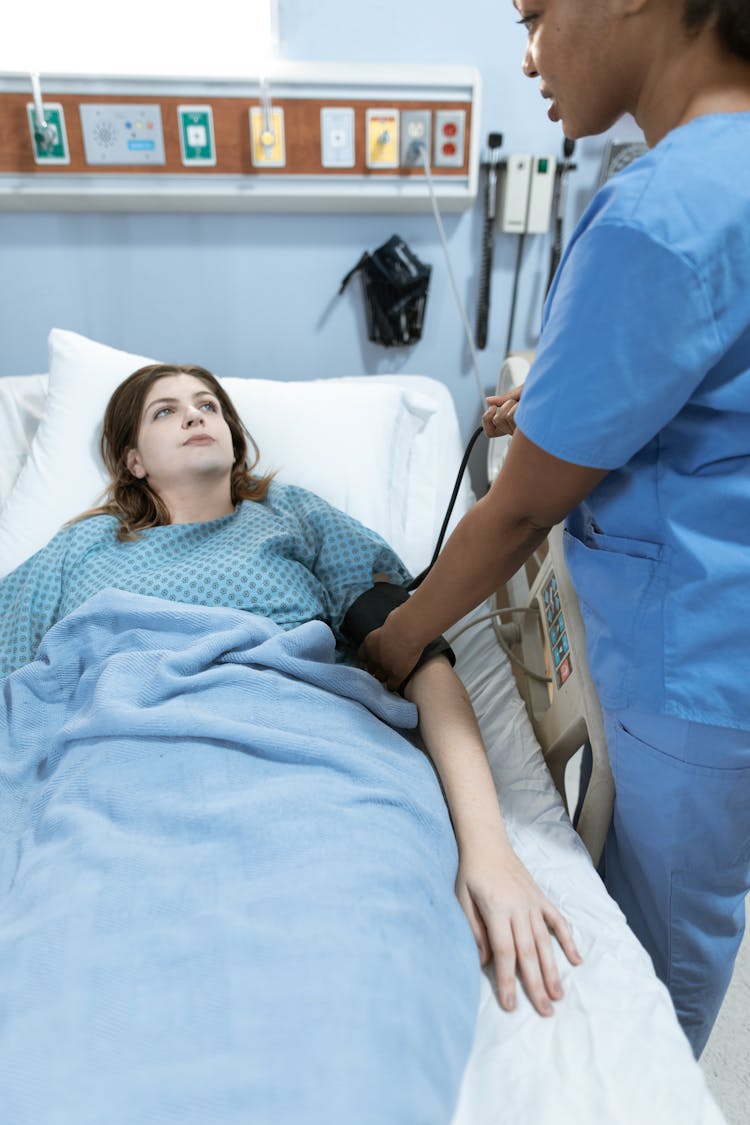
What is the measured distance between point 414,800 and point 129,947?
1.20 ft

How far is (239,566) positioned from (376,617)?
0.23 meters

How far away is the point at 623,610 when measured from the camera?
3.11ft

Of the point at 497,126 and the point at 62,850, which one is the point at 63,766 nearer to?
the point at 62,850

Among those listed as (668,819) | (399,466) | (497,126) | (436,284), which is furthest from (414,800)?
(497,126)

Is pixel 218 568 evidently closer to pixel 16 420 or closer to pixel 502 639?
pixel 502 639

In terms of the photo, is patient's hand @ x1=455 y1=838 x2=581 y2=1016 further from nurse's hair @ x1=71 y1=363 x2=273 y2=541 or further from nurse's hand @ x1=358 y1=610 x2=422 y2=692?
nurse's hair @ x1=71 y1=363 x2=273 y2=541

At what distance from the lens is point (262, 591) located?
1.27 meters

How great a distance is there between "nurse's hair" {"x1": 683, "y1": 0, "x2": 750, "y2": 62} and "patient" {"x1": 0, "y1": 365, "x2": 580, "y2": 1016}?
83cm

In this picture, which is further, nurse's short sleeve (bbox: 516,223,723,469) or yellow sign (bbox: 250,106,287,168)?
yellow sign (bbox: 250,106,287,168)

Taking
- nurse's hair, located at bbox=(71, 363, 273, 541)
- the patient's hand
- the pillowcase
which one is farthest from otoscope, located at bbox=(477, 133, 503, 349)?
the patient's hand

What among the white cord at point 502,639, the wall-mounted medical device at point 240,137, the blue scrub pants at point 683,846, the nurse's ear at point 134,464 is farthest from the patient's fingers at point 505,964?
the wall-mounted medical device at point 240,137

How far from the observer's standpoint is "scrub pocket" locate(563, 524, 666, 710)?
919mm

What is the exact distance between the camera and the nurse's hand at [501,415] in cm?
113

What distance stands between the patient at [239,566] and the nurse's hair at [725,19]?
32.8 inches
